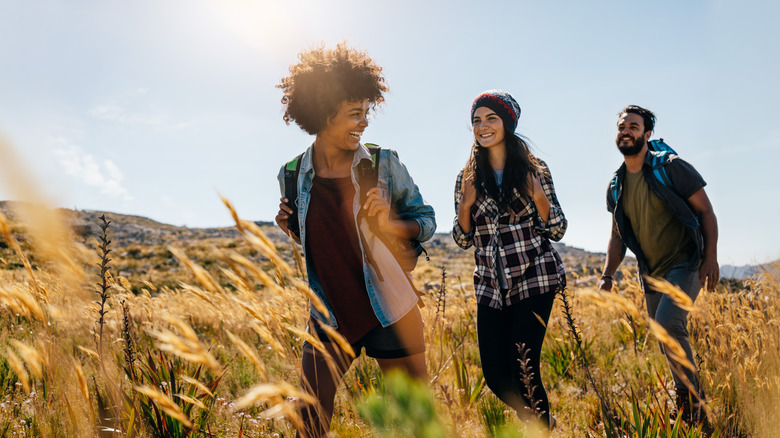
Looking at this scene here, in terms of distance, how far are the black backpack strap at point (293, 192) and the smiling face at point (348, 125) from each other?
0.86ft

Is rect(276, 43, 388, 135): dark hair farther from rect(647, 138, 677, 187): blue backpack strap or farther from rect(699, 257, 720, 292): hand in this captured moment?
rect(699, 257, 720, 292): hand

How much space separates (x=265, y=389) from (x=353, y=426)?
6.47 feet

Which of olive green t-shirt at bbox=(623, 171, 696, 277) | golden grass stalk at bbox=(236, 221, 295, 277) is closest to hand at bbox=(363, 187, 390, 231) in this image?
golden grass stalk at bbox=(236, 221, 295, 277)

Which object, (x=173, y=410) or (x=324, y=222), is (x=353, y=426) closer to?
(x=324, y=222)

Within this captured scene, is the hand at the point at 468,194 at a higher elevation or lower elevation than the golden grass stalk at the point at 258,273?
higher

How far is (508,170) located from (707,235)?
162 centimetres

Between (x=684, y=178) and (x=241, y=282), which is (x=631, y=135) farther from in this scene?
(x=241, y=282)

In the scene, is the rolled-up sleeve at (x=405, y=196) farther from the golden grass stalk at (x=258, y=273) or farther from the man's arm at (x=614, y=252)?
the man's arm at (x=614, y=252)

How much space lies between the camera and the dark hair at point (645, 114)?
3.73m

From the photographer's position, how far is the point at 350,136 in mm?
2281

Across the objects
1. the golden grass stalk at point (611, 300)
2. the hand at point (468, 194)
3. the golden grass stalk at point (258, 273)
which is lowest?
the golden grass stalk at point (611, 300)

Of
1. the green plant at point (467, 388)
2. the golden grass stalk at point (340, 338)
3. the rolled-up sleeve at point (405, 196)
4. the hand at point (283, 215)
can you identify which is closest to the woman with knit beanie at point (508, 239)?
the green plant at point (467, 388)

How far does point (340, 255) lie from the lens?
89.0 inches

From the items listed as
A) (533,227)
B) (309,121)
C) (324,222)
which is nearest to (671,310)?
(533,227)
